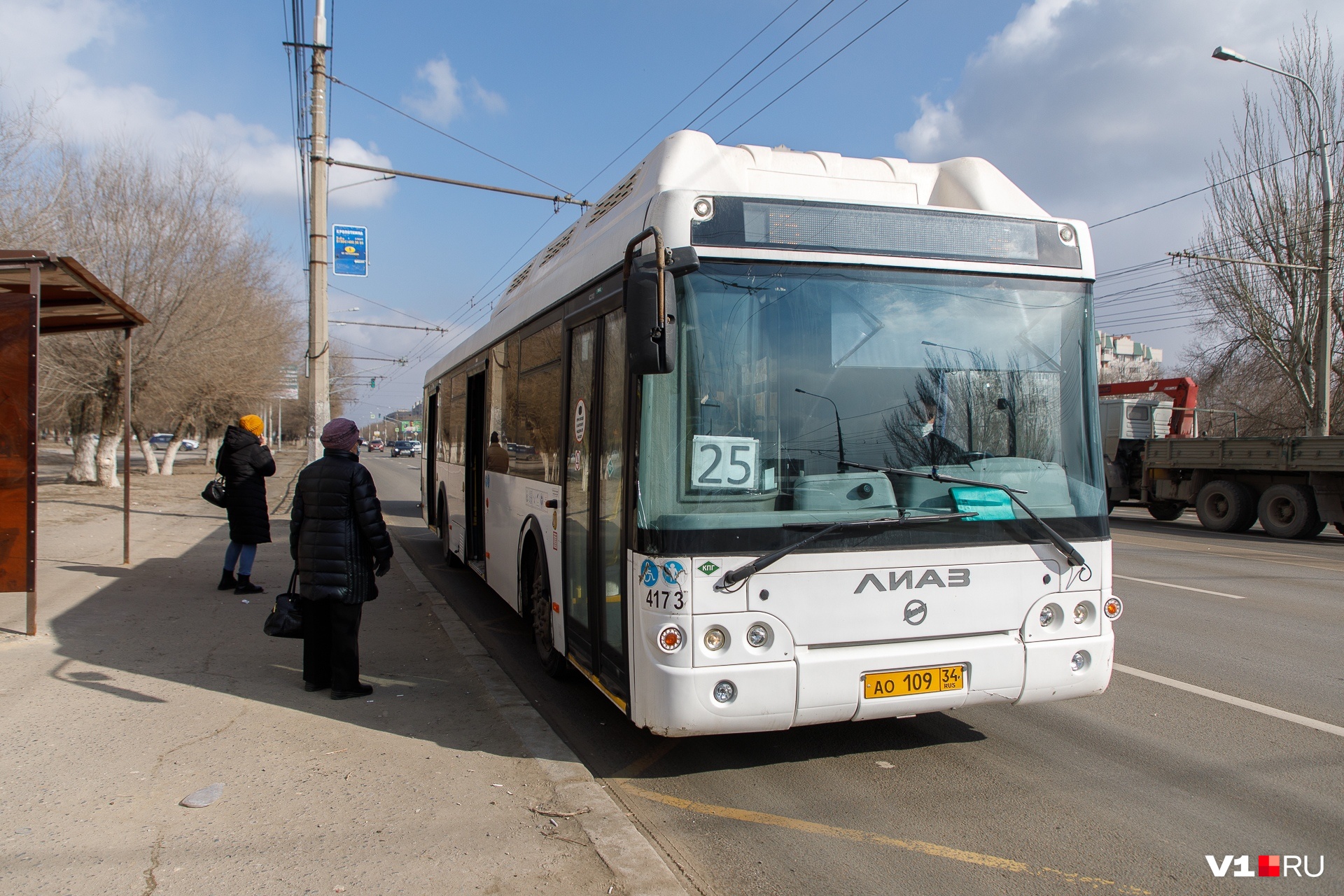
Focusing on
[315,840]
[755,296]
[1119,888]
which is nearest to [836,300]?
[755,296]

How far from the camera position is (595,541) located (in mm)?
4887

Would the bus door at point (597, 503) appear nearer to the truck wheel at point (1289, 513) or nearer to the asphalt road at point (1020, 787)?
the asphalt road at point (1020, 787)

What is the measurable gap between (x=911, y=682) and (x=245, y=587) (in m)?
7.46

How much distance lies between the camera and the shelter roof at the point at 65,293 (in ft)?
22.0

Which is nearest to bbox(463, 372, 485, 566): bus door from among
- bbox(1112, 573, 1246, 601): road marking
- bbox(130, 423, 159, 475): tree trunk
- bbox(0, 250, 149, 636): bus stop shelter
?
bbox(0, 250, 149, 636): bus stop shelter

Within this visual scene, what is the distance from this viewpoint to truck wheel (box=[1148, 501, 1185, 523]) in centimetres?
2117

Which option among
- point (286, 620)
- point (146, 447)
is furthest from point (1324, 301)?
point (146, 447)

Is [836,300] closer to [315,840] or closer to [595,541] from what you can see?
[595,541]

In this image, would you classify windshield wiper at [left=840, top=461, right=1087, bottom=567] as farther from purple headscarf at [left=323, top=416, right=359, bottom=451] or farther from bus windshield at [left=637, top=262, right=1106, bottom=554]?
purple headscarf at [left=323, top=416, right=359, bottom=451]

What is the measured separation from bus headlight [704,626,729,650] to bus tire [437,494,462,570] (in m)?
7.91

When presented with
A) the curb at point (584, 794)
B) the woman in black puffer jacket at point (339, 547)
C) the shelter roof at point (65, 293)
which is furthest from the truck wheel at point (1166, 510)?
the shelter roof at point (65, 293)

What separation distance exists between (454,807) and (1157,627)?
22.0 feet

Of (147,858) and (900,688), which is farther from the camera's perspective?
(900,688)

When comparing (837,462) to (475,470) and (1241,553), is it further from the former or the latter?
(1241,553)
